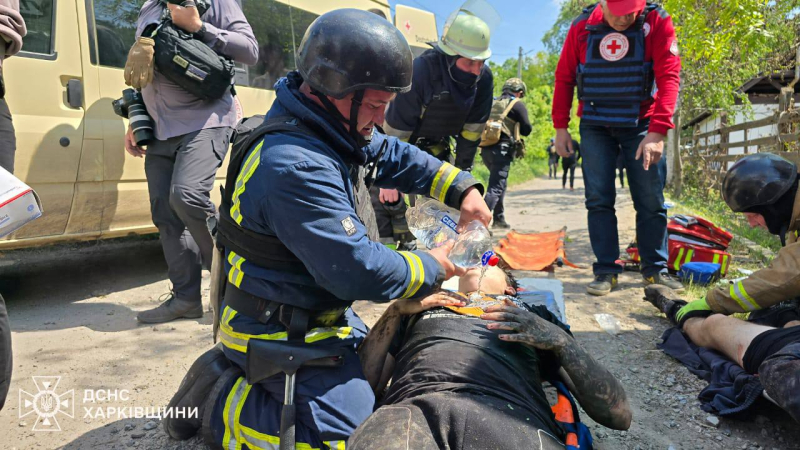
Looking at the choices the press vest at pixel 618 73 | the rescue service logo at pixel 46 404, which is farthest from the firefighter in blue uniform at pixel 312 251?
the press vest at pixel 618 73

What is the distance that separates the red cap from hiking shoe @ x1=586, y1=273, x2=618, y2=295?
6.70 ft

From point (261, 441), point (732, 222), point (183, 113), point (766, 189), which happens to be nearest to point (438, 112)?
point (183, 113)

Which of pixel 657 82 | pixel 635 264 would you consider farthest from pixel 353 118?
pixel 635 264

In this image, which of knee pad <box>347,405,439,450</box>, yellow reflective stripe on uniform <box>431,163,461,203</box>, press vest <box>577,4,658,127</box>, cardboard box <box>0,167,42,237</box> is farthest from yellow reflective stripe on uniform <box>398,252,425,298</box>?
press vest <box>577,4,658,127</box>

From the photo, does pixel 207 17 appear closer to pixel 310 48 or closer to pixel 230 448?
pixel 310 48

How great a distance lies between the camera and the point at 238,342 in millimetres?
2012

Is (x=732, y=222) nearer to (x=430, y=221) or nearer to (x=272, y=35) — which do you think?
(x=430, y=221)

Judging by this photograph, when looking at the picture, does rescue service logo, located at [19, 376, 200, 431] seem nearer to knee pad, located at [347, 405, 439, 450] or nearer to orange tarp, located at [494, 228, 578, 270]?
knee pad, located at [347, 405, 439, 450]

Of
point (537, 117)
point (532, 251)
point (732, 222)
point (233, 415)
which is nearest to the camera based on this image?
point (233, 415)

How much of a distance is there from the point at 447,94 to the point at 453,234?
1711 millimetres

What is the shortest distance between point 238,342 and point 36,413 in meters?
1.26

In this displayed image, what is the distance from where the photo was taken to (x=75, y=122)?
367 cm

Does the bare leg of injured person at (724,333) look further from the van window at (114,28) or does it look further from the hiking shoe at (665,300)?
the van window at (114,28)

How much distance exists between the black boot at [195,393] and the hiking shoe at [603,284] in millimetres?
3117
